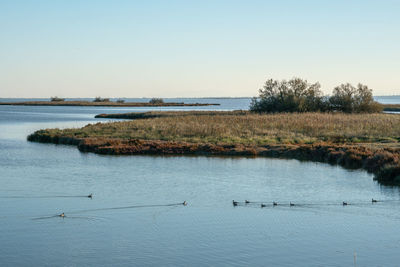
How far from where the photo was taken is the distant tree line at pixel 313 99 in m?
81.9

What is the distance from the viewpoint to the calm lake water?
596 inches

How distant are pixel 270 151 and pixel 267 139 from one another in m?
5.27

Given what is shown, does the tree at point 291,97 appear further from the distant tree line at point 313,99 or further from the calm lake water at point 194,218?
Result: the calm lake water at point 194,218

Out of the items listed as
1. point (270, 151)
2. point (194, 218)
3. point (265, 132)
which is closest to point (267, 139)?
point (265, 132)

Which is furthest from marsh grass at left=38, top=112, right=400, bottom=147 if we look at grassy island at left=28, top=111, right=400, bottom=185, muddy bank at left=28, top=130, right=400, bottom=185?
muddy bank at left=28, top=130, right=400, bottom=185

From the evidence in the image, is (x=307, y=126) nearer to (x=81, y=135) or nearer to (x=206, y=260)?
(x=81, y=135)

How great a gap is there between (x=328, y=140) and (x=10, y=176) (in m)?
25.8

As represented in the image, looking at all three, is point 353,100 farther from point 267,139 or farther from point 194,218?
point 194,218

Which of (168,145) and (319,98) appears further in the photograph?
(319,98)

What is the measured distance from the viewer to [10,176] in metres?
29.0

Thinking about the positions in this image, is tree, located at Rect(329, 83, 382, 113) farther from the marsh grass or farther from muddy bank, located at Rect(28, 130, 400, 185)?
muddy bank, located at Rect(28, 130, 400, 185)

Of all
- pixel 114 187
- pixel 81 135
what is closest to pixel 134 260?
pixel 114 187

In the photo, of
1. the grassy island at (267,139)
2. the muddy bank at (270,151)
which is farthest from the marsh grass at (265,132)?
the muddy bank at (270,151)

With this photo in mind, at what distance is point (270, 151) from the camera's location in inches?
1571
